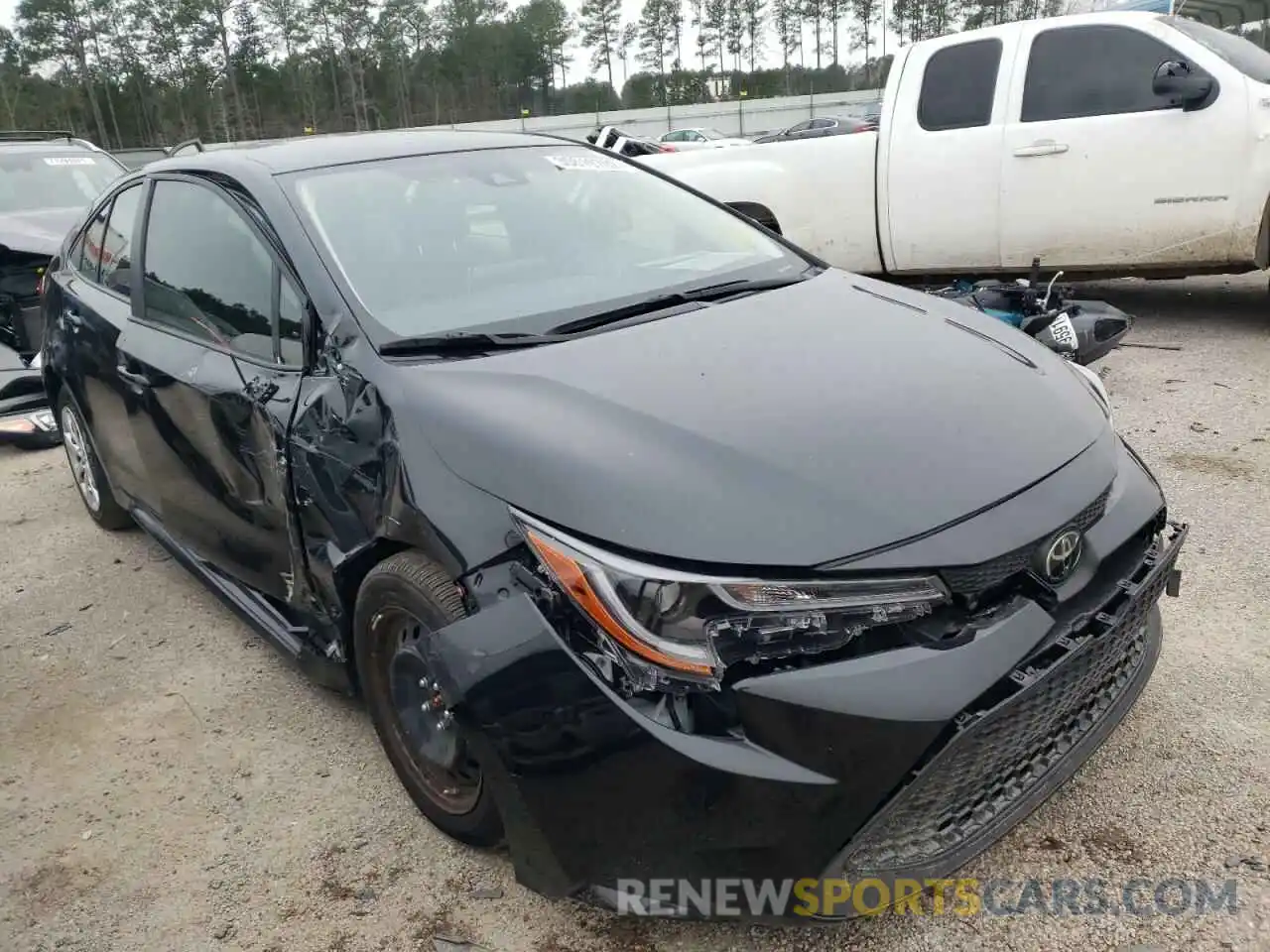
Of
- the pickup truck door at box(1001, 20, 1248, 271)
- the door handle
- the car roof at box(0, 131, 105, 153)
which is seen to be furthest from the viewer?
the car roof at box(0, 131, 105, 153)

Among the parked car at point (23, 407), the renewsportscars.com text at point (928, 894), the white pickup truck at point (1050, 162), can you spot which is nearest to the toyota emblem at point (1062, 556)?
the renewsportscars.com text at point (928, 894)

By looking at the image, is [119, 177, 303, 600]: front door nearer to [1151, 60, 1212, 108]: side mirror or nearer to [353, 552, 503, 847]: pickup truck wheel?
[353, 552, 503, 847]: pickup truck wheel

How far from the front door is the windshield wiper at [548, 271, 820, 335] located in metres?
0.72

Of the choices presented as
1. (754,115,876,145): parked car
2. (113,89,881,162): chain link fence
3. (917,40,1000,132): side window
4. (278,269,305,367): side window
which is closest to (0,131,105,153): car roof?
(917,40,1000,132): side window

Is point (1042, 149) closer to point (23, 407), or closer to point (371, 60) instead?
point (23, 407)

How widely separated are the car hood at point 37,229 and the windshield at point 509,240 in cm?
512

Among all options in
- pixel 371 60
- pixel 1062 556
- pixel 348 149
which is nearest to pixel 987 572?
pixel 1062 556

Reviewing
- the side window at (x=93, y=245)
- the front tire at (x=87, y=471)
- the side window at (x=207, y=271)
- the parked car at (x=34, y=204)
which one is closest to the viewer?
the side window at (x=207, y=271)

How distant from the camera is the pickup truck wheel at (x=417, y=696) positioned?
2121 mm

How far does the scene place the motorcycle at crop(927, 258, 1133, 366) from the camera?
190 inches

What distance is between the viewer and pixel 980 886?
2.11m

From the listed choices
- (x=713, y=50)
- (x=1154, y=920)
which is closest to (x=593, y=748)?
(x=1154, y=920)

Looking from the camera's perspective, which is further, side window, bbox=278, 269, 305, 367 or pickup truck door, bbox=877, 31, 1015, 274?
pickup truck door, bbox=877, 31, 1015, 274

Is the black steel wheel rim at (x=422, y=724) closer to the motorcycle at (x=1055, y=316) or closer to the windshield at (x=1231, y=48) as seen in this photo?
the motorcycle at (x=1055, y=316)
